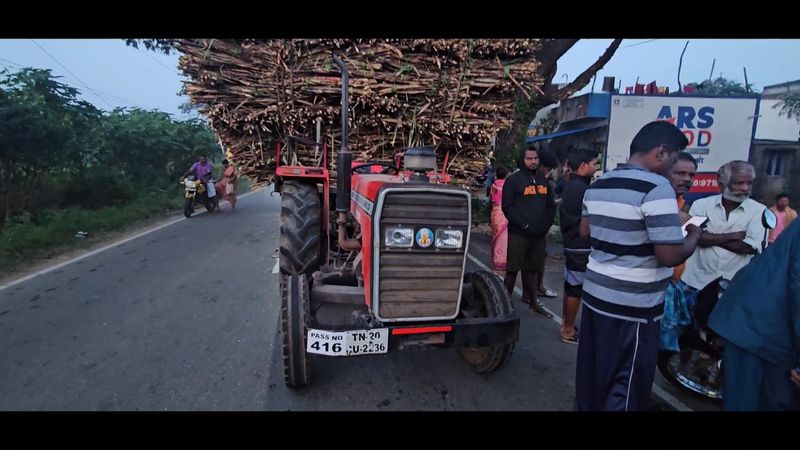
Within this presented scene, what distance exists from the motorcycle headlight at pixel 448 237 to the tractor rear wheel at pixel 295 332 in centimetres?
98

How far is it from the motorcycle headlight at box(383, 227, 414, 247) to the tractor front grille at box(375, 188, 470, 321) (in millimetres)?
27

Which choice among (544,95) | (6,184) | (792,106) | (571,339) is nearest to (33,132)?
(6,184)

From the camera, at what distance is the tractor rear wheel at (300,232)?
3.73 meters

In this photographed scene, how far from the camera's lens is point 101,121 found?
1259cm

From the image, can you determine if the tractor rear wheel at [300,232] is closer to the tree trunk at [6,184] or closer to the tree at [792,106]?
the tree trunk at [6,184]

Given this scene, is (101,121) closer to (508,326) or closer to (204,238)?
(204,238)

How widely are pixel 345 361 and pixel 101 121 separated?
1328 cm

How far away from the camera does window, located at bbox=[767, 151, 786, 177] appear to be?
1677cm

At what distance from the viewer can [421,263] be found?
2646 mm

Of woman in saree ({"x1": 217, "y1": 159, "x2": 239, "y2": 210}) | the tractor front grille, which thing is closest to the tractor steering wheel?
the tractor front grille

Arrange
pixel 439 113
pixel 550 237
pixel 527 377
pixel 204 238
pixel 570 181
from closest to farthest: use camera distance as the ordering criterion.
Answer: pixel 527 377, pixel 570 181, pixel 439 113, pixel 204 238, pixel 550 237

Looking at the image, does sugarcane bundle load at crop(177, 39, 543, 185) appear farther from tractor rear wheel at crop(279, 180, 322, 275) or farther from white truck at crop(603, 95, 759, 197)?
white truck at crop(603, 95, 759, 197)

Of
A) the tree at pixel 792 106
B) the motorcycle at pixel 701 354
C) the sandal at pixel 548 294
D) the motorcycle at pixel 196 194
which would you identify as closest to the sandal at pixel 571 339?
the motorcycle at pixel 701 354
